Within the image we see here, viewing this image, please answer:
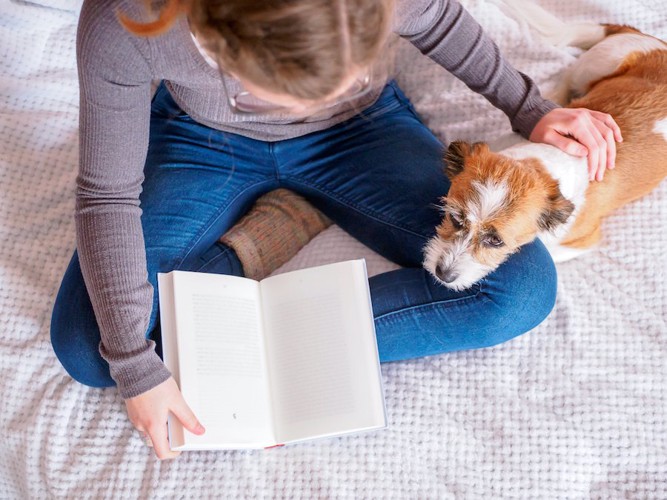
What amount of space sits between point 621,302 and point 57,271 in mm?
1468

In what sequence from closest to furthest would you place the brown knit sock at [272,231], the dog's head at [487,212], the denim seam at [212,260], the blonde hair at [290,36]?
the blonde hair at [290,36] < the dog's head at [487,212] < the denim seam at [212,260] < the brown knit sock at [272,231]

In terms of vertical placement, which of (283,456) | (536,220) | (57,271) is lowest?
(283,456)

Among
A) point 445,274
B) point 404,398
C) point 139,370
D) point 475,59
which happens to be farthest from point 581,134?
point 139,370

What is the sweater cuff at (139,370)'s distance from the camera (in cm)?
127

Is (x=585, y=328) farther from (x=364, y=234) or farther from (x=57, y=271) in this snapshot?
(x=57, y=271)

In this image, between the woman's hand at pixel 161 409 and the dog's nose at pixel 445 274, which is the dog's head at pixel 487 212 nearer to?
the dog's nose at pixel 445 274

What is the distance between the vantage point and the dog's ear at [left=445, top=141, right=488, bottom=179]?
1.47 meters

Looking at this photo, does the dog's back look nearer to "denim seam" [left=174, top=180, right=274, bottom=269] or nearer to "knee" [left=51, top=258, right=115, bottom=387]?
"denim seam" [left=174, top=180, right=274, bottom=269]

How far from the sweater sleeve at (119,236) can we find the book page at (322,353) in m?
0.28

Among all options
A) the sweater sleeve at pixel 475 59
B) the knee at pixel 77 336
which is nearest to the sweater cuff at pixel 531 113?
the sweater sleeve at pixel 475 59

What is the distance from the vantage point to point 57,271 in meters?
1.62

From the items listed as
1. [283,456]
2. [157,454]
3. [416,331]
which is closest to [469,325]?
[416,331]

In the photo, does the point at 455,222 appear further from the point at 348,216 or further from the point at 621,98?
the point at 621,98

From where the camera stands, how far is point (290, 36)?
83cm
